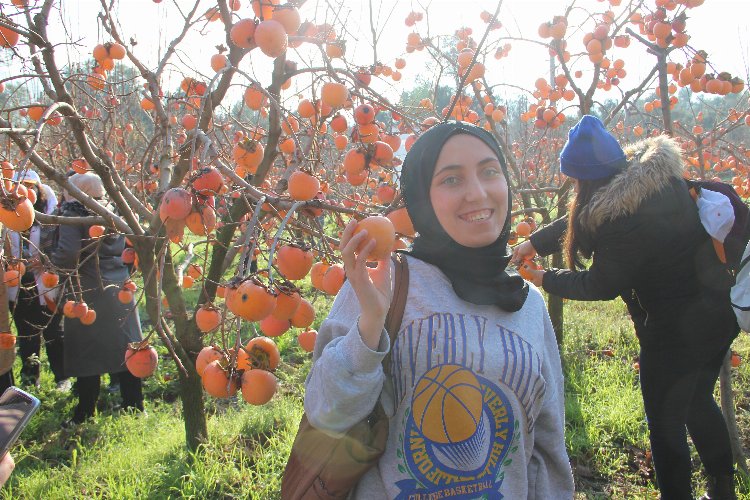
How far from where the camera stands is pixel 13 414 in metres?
1.21

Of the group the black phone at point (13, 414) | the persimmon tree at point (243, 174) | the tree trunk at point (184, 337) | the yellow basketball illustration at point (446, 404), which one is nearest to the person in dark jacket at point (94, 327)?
the persimmon tree at point (243, 174)

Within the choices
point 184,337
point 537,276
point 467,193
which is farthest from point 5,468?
point 537,276

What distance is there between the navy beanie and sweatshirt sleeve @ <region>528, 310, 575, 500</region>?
3.46 feet

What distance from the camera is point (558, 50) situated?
341 centimetres

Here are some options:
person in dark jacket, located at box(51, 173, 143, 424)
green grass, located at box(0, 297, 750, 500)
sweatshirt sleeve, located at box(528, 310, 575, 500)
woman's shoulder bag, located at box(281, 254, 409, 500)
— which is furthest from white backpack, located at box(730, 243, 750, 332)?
person in dark jacket, located at box(51, 173, 143, 424)

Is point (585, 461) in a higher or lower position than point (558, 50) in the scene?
lower

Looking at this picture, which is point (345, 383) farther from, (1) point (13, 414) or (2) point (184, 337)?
(2) point (184, 337)

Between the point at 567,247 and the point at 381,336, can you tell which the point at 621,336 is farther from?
the point at 381,336

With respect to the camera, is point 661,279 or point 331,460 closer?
point 331,460

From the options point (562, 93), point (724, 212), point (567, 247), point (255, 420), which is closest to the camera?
point (724, 212)

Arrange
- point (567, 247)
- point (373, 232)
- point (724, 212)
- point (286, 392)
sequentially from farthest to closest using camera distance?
point (286, 392), point (567, 247), point (724, 212), point (373, 232)

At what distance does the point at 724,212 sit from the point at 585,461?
1.59 metres

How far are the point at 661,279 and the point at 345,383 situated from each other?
5.07 feet

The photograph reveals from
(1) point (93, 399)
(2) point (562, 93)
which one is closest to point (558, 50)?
(2) point (562, 93)
